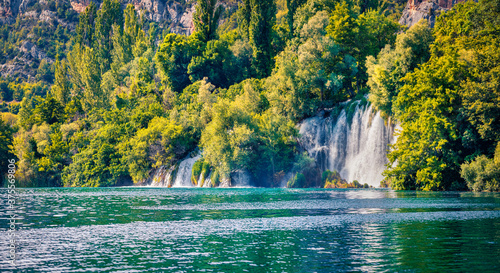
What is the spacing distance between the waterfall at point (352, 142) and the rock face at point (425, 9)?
71033mm

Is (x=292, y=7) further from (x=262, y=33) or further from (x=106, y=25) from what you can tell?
(x=106, y=25)

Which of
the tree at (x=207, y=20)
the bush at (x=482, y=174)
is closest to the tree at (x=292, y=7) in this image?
the tree at (x=207, y=20)

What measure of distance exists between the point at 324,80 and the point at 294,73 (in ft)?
17.4

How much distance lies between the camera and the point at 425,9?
144 metres

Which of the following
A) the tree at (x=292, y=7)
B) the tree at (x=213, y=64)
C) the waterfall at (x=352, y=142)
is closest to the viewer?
the waterfall at (x=352, y=142)

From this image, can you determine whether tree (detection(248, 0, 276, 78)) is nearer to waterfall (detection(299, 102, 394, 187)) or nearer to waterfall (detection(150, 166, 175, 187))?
waterfall (detection(299, 102, 394, 187))

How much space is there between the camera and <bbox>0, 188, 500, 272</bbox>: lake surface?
62.3 ft

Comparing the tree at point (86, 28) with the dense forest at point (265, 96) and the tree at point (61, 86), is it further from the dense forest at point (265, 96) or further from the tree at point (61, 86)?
the tree at point (61, 86)

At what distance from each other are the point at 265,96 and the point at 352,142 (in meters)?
21.5

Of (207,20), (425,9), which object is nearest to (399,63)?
(207,20)

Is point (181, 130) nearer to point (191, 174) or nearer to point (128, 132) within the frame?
point (191, 174)

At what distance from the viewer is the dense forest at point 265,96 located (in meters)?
61.2

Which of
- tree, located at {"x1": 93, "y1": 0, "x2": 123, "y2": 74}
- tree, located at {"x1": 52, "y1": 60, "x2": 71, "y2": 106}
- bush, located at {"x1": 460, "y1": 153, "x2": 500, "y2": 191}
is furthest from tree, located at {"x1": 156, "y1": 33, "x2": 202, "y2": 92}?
bush, located at {"x1": 460, "y1": 153, "x2": 500, "y2": 191}

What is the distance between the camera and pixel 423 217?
33562 mm
